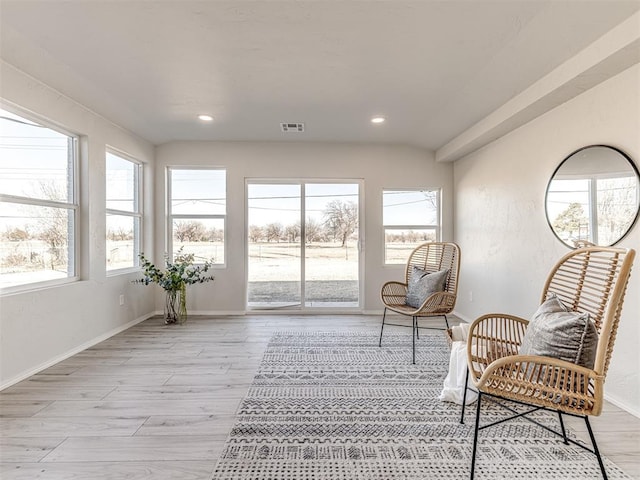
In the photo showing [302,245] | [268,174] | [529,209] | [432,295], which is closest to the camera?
[432,295]

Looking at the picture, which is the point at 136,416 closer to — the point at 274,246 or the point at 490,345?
the point at 490,345

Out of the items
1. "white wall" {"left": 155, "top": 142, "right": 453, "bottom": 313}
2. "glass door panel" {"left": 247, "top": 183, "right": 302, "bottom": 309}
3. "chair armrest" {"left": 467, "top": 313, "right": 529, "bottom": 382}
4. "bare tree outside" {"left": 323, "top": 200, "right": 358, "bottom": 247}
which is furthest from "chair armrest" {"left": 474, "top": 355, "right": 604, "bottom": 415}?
"glass door panel" {"left": 247, "top": 183, "right": 302, "bottom": 309}

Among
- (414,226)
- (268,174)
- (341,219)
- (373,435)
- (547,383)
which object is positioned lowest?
(373,435)

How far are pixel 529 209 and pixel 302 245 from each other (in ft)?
9.09

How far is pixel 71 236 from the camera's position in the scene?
3182 mm

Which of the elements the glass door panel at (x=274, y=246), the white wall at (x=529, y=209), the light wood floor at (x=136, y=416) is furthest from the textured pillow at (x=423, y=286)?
the glass door panel at (x=274, y=246)

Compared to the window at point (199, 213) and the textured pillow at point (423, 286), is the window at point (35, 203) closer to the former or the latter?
the window at point (199, 213)

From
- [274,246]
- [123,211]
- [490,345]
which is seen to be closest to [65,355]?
[123,211]

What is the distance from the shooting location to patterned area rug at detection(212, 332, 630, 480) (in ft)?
5.13

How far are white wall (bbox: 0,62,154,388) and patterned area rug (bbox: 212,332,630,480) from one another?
182 centimetres

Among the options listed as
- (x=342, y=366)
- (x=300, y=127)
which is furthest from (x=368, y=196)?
(x=342, y=366)

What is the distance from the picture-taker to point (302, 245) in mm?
4711

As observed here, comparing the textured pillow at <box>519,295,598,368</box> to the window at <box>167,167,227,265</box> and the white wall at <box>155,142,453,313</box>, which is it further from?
the window at <box>167,167,227,265</box>

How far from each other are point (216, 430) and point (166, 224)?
3405mm
